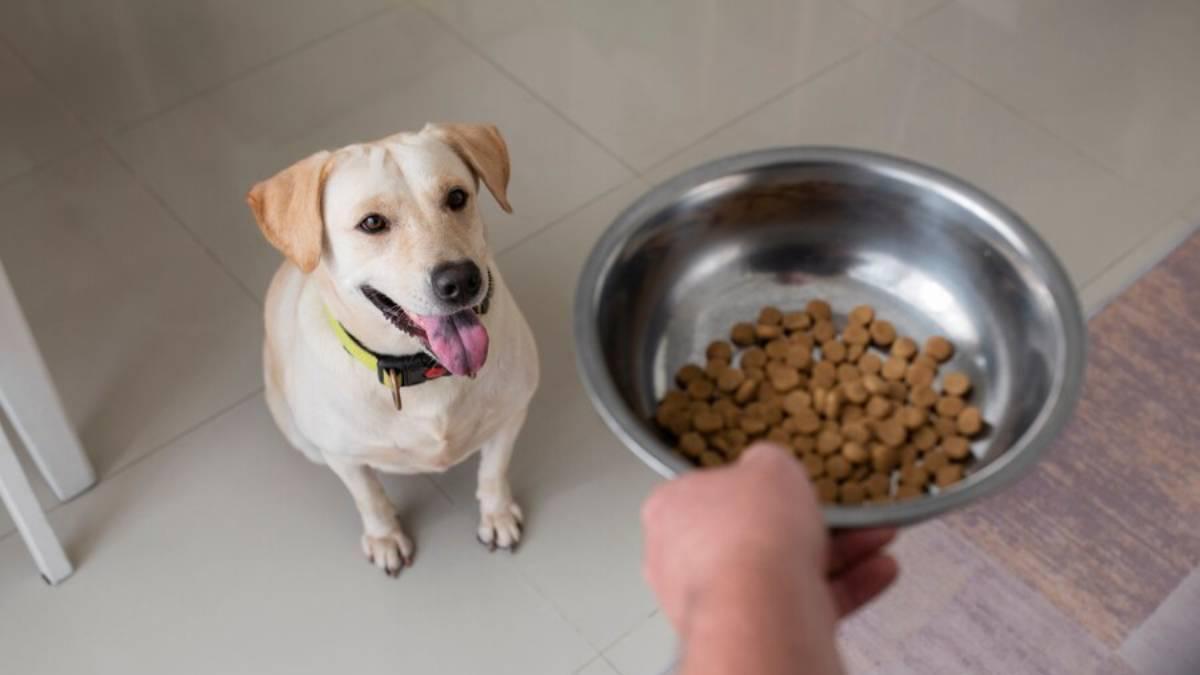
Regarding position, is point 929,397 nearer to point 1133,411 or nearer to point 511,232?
point 1133,411

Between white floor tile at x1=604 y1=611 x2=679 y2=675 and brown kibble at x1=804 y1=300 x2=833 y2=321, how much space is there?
0.52 m

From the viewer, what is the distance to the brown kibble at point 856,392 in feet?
5.13

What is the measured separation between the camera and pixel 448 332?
1563 mm

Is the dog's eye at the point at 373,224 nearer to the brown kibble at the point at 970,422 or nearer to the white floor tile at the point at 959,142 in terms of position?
the brown kibble at the point at 970,422

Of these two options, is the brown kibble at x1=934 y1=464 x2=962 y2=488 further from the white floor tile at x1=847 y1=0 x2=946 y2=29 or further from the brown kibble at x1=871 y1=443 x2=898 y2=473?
the white floor tile at x1=847 y1=0 x2=946 y2=29

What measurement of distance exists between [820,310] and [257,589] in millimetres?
934

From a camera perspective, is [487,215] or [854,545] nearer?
[854,545]

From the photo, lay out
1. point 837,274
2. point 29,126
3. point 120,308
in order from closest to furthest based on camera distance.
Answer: point 837,274
point 120,308
point 29,126

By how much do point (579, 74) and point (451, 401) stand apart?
113 centimetres

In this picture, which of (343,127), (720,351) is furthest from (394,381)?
(343,127)

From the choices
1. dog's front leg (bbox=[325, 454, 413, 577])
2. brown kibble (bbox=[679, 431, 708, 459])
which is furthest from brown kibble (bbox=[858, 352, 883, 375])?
dog's front leg (bbox=[325, 454, 413, 577])

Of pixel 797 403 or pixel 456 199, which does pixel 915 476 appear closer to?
pixel 797 403

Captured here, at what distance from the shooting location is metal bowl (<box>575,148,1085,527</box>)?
1444 millimetres

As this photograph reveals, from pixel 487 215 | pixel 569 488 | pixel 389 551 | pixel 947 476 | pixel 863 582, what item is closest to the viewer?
pixel 863 582
